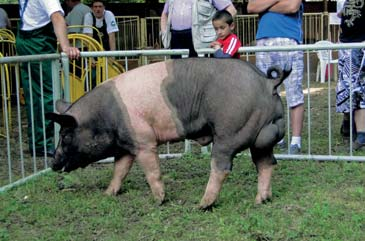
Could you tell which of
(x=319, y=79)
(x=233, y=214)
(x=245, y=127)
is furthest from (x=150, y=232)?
(x=319, y=79)

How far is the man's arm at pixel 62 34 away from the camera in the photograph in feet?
22.7

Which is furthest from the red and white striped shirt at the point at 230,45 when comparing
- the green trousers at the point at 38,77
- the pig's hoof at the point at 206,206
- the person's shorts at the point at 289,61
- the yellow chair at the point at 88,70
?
the yellow chair at the point at 88,70

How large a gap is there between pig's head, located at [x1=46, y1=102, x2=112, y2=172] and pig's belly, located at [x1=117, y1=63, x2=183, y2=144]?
0.29m

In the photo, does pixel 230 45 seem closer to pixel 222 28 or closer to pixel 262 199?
pixel 222 28

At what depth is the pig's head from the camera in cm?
561

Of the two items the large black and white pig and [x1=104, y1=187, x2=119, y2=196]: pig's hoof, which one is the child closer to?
the large black and white pig

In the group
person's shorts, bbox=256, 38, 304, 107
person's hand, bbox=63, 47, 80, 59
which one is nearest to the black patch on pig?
person's hand, bbox=63, 47, 80, 59

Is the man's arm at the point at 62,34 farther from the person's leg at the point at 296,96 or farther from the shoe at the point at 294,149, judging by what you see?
the shoe at the point at 294,149

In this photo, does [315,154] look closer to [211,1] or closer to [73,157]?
[211,1]

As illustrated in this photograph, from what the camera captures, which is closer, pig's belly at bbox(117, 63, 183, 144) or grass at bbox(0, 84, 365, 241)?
grass at bbox(0, 84, 365, 241)

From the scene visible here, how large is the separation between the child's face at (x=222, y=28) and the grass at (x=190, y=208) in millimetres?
1233

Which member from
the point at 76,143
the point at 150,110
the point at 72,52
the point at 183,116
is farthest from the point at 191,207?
the point at 72,52

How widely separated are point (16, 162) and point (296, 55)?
3.02 metres

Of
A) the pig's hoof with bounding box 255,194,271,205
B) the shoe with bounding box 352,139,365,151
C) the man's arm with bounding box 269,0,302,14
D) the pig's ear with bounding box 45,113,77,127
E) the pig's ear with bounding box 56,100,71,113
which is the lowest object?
the shoe with bounding box 352,139,365,151
